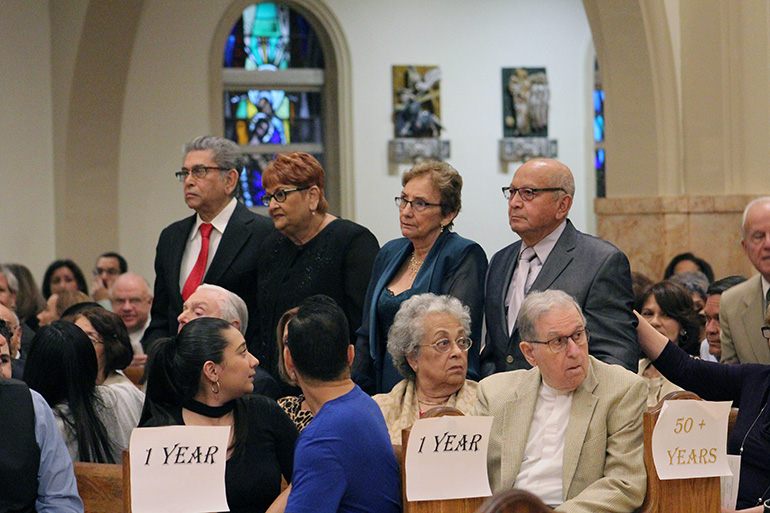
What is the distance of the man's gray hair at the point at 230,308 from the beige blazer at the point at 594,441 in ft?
4.15

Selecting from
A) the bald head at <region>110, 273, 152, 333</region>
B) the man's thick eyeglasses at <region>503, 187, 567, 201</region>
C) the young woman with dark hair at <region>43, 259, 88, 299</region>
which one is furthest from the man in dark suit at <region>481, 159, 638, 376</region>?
the young woman with dark hair at <region>43, 259, 88, 299</region>

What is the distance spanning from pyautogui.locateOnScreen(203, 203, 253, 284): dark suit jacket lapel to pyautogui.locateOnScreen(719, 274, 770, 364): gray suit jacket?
2108mm

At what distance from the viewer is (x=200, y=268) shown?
4969 mm

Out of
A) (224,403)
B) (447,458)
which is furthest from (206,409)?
(447,458)

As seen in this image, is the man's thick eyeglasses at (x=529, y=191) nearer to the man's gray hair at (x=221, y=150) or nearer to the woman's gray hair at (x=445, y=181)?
the woman's gray hair at (x=445, y=181)

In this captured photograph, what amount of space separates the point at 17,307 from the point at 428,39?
18.0 ft

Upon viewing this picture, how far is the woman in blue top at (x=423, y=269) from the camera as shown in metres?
4.16

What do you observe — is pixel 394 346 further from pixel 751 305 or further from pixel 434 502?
pixel 751 305

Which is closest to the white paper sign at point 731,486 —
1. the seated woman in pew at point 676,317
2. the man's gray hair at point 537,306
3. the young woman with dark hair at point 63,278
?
the man's gray hair at point 537,306

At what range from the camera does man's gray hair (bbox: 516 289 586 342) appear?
3479 mm

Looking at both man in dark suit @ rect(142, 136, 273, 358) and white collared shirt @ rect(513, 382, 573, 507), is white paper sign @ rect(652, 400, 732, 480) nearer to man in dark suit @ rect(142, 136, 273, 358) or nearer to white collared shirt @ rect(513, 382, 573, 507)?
white collared shirt @ rect(513, 382, 573, 507)

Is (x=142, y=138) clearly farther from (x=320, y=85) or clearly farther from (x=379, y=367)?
(x=379, y=367)

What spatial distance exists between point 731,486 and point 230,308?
1.97m

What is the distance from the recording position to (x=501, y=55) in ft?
37.3
